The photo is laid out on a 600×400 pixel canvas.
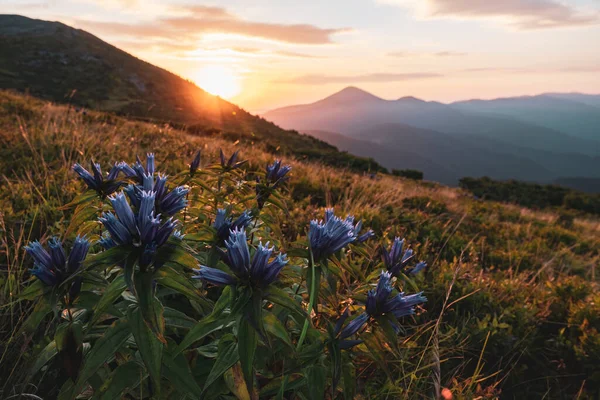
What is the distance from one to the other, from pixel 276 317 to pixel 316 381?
0.29 m

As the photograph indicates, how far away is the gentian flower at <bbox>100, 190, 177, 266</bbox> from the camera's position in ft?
4.12

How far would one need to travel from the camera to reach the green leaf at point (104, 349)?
1.30 metres

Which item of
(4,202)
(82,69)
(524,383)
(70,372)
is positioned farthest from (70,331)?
(82,69)

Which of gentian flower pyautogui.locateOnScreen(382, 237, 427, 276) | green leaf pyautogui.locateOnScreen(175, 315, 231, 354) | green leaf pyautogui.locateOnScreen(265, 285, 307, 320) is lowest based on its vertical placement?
green leaf pyautogui.locateOnScreen(175, 315, 231, 354)

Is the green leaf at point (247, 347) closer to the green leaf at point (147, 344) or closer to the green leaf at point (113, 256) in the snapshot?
the green leaf at point (147, 344)

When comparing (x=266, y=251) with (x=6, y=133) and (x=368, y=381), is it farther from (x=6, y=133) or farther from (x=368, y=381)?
(x=6, y=133)

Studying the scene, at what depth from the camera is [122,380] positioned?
1.49 meters

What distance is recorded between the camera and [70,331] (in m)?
1.45

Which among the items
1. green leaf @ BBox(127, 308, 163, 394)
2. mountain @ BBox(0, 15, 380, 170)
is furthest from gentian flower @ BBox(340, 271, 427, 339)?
mountain @ BBox(0, 15, 380, 170)

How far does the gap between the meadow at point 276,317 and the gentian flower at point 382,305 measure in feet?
0.17

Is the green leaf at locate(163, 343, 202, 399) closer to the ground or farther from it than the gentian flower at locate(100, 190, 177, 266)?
closer to the ground

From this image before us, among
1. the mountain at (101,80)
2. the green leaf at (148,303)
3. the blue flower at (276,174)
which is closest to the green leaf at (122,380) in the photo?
the green leaf at (148,303)

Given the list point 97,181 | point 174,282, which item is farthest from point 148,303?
point 97,181

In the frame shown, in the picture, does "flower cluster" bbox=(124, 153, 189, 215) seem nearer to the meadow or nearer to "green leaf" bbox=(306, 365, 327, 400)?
the meadow
